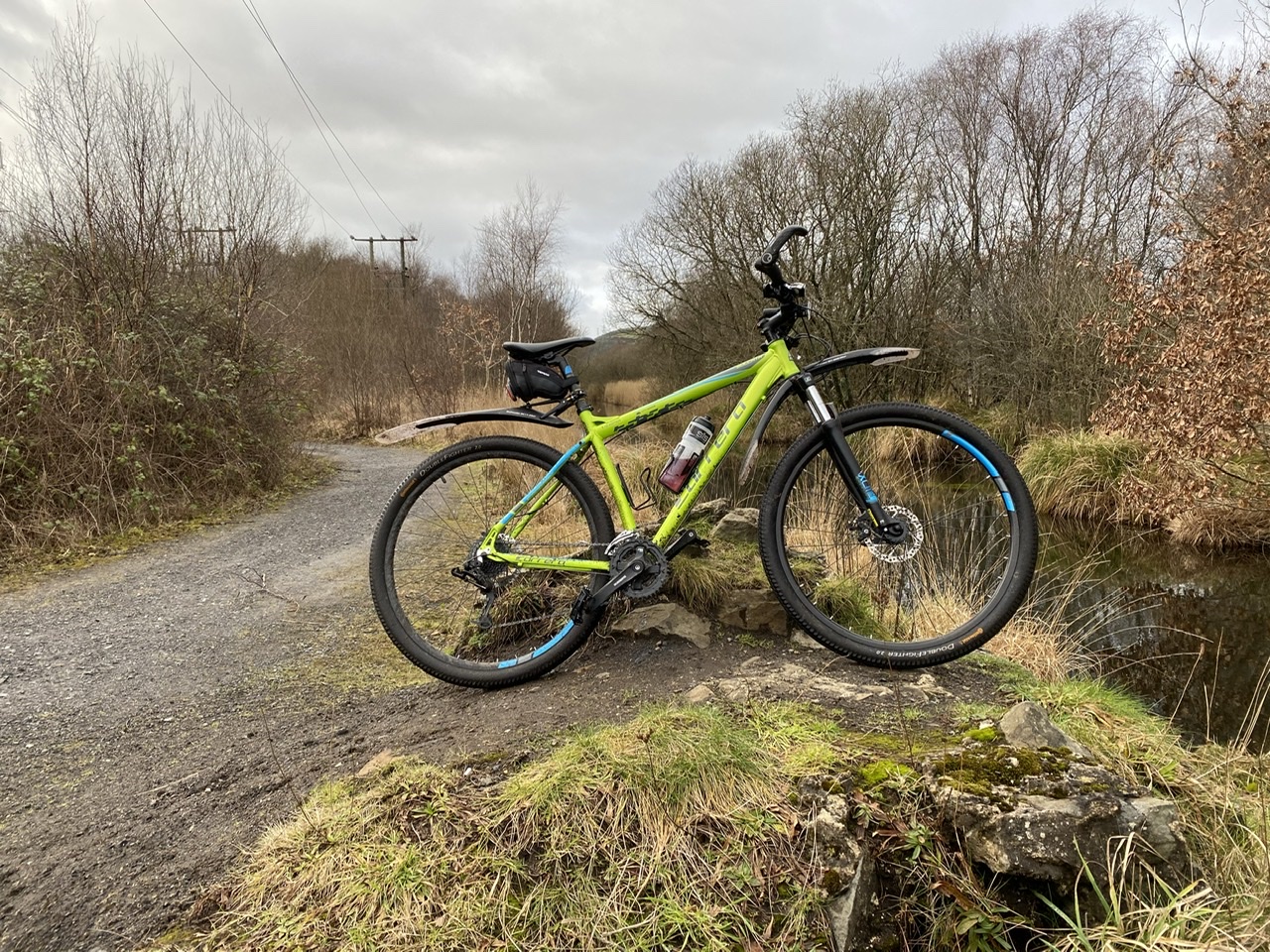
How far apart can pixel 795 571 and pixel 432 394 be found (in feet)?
46.2

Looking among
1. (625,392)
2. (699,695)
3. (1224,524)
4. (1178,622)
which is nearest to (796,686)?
(699,695)

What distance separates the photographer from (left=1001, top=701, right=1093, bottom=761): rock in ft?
5.68

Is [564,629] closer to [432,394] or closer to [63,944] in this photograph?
[63,944]

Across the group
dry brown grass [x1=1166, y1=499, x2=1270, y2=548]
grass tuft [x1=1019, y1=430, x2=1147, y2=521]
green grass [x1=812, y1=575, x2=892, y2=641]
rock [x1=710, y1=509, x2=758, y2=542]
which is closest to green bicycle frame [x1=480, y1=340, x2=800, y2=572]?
green grass [x1=812, y1=575, x2=892, y2=641]

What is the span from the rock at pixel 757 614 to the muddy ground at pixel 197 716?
89mm

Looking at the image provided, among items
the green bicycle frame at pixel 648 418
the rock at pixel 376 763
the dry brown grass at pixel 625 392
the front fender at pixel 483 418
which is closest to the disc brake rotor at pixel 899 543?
the green bicycle frame at pixel 648 418

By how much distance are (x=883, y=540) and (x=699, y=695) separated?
868 millimetres

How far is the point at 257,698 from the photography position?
110 inches

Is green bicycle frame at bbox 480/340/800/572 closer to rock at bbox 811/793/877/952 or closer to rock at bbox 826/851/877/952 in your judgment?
rock at bbox 811/793/877/952

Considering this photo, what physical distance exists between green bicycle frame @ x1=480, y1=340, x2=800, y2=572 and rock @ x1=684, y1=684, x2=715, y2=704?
55cm

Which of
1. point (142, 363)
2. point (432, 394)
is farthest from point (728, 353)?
point (142, 363)

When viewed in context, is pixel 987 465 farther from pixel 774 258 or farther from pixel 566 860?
pixel 566 860

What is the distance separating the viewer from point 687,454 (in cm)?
248

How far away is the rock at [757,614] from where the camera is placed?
2.71 meters
